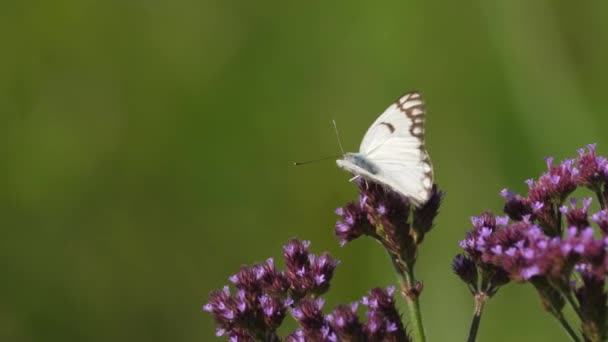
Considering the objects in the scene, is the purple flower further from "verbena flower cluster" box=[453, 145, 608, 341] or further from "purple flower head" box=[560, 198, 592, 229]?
"purple flower head" box=[560, 198, 592, 229]

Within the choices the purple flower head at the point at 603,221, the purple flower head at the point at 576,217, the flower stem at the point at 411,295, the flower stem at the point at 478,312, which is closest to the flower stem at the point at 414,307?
the flower stem at the point at 411,295

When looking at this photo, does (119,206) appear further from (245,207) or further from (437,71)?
(437,71)

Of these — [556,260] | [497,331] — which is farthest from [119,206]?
[556,260]

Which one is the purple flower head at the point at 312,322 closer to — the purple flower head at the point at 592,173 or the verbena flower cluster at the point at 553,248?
the verbena flower cluster at the point at 553,248

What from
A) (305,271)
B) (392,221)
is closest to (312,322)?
(305,271)

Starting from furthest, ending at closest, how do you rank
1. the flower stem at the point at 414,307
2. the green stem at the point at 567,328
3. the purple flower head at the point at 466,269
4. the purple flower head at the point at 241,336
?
the purple flower head at the point at 241,336
the purple flower head at the point at 466,269
the flower stem at the point at 414,307
the green stem at the point at 567,328
